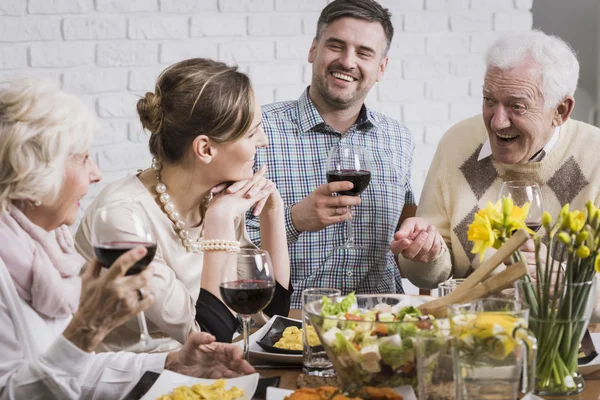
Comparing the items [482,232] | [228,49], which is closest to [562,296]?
[482,232]

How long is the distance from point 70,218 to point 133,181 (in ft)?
2.03

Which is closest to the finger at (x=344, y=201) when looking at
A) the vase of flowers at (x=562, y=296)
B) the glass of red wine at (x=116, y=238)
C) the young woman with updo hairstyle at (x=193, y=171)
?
the young woman with updo hairstyle at (x=193, y=171)

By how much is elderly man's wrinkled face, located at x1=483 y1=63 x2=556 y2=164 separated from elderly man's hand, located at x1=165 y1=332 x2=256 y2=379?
1.34 m

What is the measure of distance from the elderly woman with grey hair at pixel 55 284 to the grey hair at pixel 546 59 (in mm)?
1470

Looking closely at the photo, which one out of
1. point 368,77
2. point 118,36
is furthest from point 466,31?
point 118,36

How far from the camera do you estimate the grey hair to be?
8.79 feet

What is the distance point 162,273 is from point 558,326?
1.06 metres

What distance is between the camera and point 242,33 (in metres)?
3.54

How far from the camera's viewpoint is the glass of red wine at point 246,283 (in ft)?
5.70

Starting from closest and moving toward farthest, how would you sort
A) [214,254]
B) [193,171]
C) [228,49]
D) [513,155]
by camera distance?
1. [214,254]
2. [193,171]
3. [513,155]
4. [228,49]

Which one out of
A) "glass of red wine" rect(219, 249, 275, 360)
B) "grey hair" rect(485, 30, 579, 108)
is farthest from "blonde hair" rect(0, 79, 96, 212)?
"grey hair" rect(485, 30, 579, 108)

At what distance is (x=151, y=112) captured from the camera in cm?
241

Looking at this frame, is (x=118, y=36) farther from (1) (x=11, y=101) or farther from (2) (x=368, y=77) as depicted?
(1) (x=11, y=101)

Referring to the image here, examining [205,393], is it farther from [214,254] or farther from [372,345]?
[214,254]
